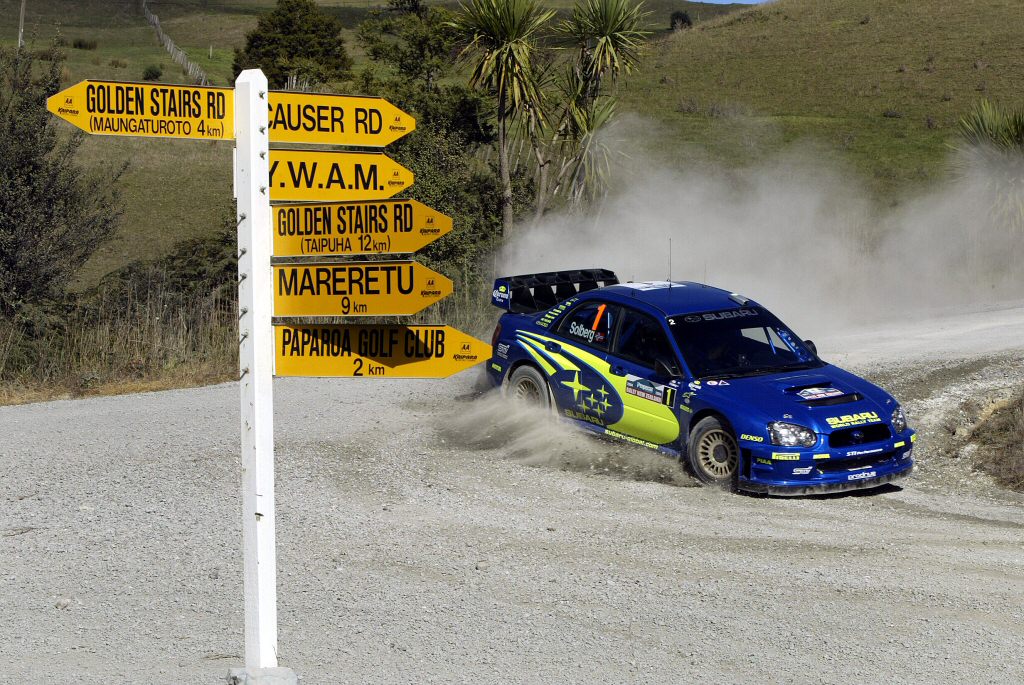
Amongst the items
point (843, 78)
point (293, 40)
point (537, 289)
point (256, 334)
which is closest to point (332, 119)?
point (256, 334)

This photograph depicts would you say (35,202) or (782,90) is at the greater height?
(782,90)

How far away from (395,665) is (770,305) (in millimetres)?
17658

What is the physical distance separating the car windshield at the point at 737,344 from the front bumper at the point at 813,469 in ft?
3.50

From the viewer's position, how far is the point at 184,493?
32.0 ft

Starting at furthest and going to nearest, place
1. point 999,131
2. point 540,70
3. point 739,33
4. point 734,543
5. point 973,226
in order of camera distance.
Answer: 1. point 739,33
2. point 973,226
3. point 999,131
4. point 540,70
5. point 734,543

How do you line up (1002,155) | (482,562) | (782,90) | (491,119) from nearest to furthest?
(482,562)
(491,119)
(1002,155)
(782,90)

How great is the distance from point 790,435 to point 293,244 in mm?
5553

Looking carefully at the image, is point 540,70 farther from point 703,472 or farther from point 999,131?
point 703,472

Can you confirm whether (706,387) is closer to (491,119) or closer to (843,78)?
(491,119)

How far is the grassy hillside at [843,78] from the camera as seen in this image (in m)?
45.5

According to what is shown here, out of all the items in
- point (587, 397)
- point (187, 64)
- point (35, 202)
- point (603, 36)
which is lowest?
point (587, 397)

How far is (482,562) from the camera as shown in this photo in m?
7.91

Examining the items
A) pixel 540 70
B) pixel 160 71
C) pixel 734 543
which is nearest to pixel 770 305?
pixel 540 70

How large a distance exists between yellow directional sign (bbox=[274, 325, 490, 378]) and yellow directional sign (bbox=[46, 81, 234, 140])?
0.90 metres
